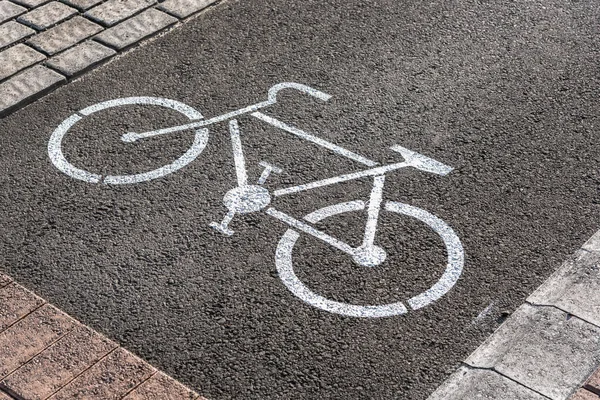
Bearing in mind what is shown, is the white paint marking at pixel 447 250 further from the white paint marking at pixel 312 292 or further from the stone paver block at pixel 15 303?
the stone paver block at pixel 15 303

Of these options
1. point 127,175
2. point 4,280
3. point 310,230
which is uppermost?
point 310,230

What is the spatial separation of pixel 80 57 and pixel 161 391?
3.75 meters

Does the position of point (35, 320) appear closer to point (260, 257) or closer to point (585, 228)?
point (260, 257)

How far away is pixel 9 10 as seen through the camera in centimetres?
830

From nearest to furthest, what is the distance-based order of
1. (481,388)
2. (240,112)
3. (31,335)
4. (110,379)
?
(481,388), (110,379), (31,335), (240,112)

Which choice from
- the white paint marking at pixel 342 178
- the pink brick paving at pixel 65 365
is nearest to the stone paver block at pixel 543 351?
the white paint marking at pixel 342 178

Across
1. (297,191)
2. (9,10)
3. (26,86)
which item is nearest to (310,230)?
(297,191)

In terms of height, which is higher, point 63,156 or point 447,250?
point 447,250

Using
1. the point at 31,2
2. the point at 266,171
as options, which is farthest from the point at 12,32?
the point at 266,171

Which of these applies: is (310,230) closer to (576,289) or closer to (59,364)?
(576,289)

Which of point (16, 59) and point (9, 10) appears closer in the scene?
point (16, 59)

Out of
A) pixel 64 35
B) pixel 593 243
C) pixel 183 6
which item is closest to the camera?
pixel 593 243

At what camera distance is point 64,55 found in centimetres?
771

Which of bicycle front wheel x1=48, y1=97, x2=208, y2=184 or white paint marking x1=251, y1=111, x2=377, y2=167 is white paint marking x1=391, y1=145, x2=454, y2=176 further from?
bicycle front wheel x1=48, y1=97, x2=208, y2=184
